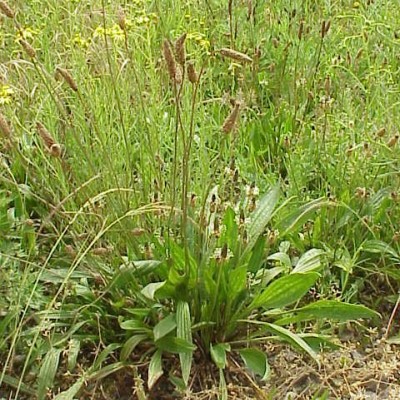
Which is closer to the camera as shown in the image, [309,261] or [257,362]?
[257,362]

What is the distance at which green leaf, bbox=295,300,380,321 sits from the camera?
1.80 metres

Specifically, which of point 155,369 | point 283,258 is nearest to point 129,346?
point 155,369

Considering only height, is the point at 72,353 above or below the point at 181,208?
below

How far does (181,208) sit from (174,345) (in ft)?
1.12

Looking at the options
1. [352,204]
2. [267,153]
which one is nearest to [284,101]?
[267,153]

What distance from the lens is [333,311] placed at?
1.82 meters

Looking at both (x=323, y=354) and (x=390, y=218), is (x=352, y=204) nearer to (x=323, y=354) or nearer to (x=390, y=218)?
(x=390, y=218)

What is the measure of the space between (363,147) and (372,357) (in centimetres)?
61

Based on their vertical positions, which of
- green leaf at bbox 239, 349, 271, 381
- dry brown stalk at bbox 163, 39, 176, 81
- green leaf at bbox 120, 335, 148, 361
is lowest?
green leaf at bbox 239, 349, 271, 381

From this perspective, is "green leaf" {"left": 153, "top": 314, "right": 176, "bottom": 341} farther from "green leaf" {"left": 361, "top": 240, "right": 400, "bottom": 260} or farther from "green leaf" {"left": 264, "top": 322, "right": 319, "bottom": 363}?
"green leaf" {"left": 361, "top": 240, "right": 400, "bottom": 260}

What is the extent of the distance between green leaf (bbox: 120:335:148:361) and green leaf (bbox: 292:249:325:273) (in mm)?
430

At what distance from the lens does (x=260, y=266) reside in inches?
75.4

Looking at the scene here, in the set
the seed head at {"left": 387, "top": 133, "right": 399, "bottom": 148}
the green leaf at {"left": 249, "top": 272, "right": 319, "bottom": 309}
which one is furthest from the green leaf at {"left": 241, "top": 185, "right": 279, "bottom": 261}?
the seed head at {"left": 387, "top": 133, "right": 399, "bottom": 148}

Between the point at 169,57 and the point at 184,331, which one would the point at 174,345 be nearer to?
the point at 184,331
